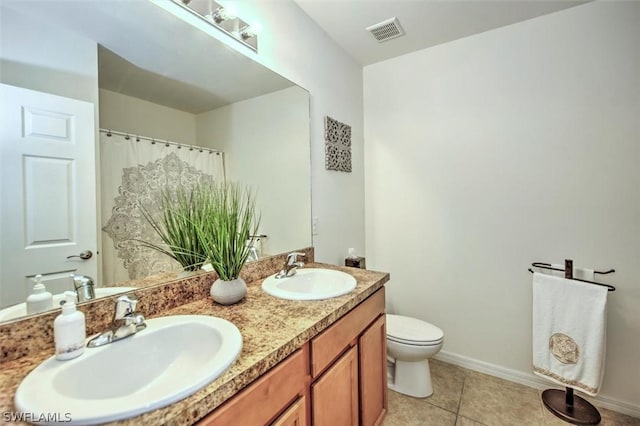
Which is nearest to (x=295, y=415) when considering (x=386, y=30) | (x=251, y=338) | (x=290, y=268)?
(x=251, y=338)

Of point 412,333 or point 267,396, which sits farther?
point 412,333

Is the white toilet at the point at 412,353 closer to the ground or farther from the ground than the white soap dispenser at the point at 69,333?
closer to the ground

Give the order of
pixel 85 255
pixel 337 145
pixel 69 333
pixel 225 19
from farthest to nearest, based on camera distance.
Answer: pixel 337 145 < pixel 225 19 < pixel 85 255 < pixel 69 333

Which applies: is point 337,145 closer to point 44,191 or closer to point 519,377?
point 44,191

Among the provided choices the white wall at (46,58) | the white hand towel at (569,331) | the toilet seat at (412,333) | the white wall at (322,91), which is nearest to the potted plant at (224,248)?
the white wall at (46,58)

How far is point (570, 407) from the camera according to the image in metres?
1.61

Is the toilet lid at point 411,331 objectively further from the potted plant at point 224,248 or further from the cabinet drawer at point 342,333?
the potted plant at point 224,248

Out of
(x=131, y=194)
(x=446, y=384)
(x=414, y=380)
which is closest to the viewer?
(x=131, y=194)

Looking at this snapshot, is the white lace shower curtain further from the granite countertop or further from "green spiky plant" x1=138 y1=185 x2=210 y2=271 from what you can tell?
the granite countertop

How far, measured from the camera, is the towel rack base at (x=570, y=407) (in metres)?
1.54

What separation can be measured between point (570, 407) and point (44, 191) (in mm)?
2664

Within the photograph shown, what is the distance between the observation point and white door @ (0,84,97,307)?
726 millimetres

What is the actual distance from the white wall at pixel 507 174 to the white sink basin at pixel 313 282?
101 centimetres

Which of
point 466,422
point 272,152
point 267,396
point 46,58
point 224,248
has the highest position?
point 46,58
